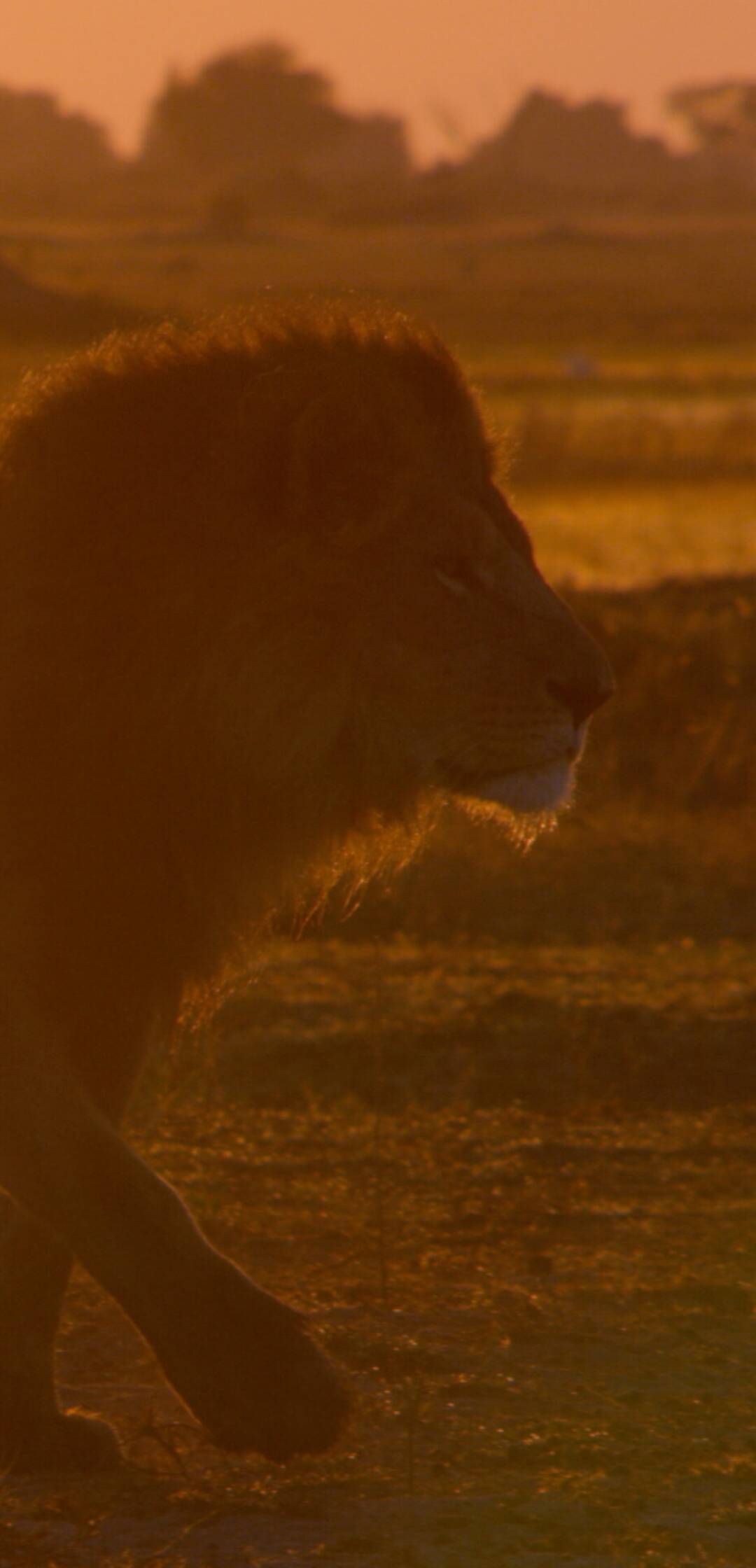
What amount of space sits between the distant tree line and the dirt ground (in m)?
45.1

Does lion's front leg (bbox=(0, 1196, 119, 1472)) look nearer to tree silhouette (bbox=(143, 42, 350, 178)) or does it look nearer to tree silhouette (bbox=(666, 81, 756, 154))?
tree silhouette (bbox=(143, 42, 350, 178))

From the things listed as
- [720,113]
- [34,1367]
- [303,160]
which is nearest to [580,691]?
[34,1367]

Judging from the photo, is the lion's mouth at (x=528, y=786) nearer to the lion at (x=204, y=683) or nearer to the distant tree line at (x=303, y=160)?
the lion at (x=204, y=683)

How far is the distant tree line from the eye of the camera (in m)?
64.7

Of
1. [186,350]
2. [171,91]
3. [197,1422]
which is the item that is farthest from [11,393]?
[171,91]

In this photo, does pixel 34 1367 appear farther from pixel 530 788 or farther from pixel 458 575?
pixel 458 575

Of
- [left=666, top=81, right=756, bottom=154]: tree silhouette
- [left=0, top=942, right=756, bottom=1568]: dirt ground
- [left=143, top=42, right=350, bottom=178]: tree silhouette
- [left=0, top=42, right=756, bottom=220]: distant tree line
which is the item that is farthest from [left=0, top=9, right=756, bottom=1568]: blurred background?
[left=666, top=81, right=756, bottom=154]: tree silhouette

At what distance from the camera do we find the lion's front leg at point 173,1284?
349 centimetres

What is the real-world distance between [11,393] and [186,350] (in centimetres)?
35

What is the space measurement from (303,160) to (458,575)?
77189 millimetres

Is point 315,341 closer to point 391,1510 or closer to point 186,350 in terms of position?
point 186,350

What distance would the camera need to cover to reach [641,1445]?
398cm

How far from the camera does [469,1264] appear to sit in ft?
15.7

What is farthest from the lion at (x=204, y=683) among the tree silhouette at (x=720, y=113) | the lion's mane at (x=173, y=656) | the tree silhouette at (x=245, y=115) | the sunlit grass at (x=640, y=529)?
the tree silhouette at (x=720, y=113)
